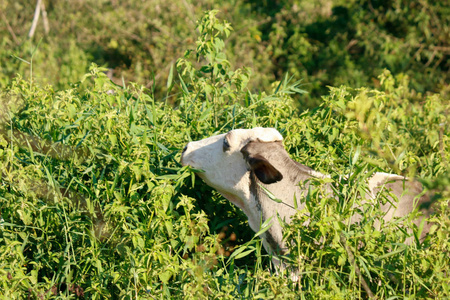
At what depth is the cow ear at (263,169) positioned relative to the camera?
137 inches

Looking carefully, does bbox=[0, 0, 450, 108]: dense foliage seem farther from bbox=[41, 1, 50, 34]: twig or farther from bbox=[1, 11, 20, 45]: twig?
bbox=[41, 1, 50, 34]: twig

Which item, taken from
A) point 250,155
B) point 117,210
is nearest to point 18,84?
point 117,210

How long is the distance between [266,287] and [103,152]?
60.4 inches

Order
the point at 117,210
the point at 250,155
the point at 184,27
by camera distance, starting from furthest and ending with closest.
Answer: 1. the point at 184,27
2. the point at 250,155
3. the point at 117,210

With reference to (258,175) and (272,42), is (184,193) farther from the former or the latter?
→ (272,42)

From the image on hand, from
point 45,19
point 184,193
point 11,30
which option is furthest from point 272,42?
point 184,193

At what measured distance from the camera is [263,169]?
3535 mm

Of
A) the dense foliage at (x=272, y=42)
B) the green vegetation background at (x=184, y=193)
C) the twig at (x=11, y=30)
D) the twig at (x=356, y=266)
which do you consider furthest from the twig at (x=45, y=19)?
the twig at (x=356, y=266)

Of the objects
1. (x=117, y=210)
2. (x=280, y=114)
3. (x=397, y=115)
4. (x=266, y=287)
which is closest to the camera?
(x=266, y=287)

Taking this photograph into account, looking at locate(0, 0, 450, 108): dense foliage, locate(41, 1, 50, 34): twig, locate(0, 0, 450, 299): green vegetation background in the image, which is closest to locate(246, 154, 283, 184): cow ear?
locate(0, 0, 450, 299): green vegetation background

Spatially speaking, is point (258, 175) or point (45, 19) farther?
point (45, 19)

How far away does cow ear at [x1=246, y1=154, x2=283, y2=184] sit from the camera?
3.47 metres

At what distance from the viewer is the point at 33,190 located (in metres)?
3.67

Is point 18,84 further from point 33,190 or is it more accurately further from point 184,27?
point 184,27
